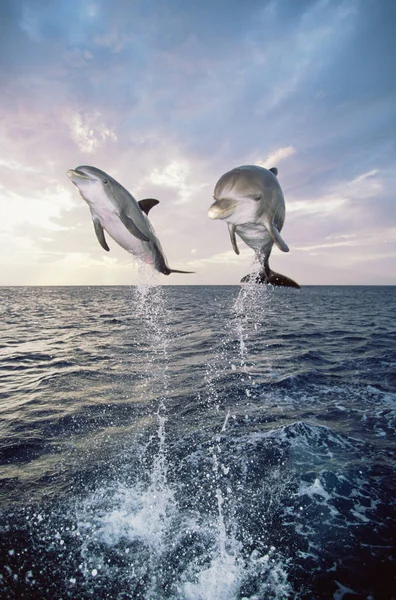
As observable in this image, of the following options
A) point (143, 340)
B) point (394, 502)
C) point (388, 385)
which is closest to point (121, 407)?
point (394, 502)

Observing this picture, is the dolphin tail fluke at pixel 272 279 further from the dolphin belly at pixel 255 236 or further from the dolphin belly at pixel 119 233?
the dolphin belly at pixel 119 233

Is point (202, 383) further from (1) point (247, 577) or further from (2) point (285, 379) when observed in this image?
(1) point (247, 577)

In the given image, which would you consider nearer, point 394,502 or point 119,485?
point 394,502

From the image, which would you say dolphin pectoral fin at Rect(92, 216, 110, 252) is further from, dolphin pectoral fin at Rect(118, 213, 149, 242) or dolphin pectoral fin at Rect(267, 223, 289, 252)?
dolphin pectoral fin at Rect(267, 223, 289, 252)

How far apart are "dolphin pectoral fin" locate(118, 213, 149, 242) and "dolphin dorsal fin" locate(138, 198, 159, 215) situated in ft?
2.85

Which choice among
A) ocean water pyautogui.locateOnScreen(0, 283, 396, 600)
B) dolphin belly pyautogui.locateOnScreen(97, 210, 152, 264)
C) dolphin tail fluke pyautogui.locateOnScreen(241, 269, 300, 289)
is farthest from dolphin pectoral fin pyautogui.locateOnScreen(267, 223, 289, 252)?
ocean water pyautogui.locateOnScreen(0, 283, 396, 600)

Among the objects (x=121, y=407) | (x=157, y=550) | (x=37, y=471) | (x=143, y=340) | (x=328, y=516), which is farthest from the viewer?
(x=143, y=340)

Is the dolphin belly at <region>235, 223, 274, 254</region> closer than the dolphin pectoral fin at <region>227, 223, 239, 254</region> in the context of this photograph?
Yes

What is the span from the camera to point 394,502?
5898 mm

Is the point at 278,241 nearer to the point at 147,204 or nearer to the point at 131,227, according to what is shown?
the point at 131,227

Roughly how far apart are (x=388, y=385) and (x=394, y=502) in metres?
6.47

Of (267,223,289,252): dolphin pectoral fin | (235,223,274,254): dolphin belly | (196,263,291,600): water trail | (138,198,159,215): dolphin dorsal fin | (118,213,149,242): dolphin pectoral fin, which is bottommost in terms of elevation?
(196,263,291,600): water trail

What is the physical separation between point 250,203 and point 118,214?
215 cm

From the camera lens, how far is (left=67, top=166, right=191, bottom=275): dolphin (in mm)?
4777
